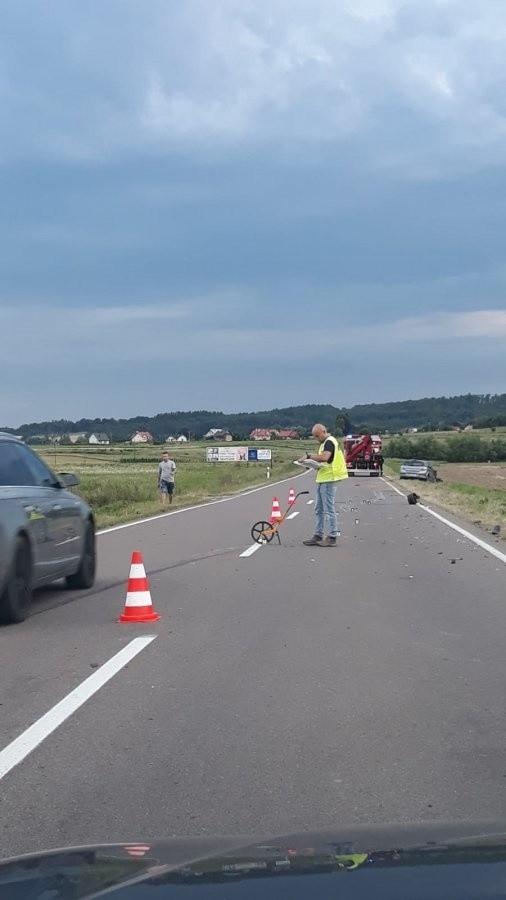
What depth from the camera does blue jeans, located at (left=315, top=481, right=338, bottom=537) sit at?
57.0 feet

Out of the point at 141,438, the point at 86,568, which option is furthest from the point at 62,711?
the point at 141,438

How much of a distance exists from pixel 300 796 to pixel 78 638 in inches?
181

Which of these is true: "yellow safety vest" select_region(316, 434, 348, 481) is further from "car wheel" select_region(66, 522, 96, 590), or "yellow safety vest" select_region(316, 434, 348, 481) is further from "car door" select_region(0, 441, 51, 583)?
"car door" select_region(0, 441, 51, 583)

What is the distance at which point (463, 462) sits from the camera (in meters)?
121

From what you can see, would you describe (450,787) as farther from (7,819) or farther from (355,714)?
(7,819)

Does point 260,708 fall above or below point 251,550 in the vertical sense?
above

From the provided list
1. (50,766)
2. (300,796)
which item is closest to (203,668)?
(50,766)

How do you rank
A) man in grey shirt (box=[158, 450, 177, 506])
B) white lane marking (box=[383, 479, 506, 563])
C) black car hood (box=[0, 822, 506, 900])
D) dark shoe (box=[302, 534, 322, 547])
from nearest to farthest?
black car hood (box=[0, 822, 506, 900]), white lane marking (box=[383, 479, 506, 563]), dark shoe (box=[302, 534, 322, 547]), man in grey shirt (box=[158, 450, 177, 506])

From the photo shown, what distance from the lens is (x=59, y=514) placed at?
37.8 feet

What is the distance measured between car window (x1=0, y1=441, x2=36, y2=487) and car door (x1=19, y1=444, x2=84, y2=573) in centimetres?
8

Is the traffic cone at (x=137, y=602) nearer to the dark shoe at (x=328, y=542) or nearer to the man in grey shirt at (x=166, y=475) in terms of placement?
the dark shoe at (x=328, y=542)

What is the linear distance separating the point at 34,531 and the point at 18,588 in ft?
2.03

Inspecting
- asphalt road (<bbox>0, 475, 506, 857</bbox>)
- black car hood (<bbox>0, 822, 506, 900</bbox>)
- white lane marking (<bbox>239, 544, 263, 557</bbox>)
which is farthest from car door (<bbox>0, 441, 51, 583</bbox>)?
black car hood (<bbox>0, 822, 506, 900</bbox>)

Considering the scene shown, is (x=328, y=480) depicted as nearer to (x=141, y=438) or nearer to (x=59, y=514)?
(x=59, y=514)
